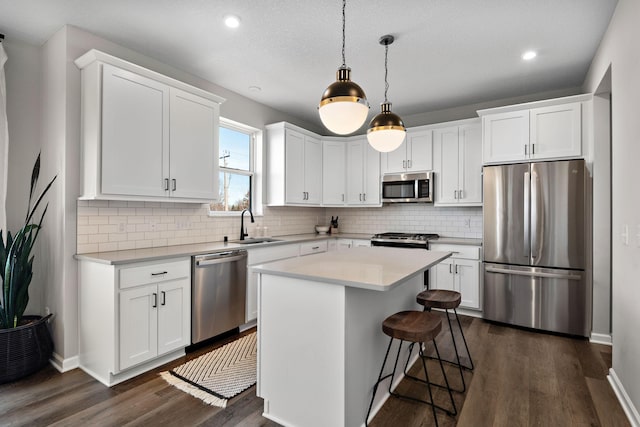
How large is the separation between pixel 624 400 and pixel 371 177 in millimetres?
3669

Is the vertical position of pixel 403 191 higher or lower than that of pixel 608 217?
higher

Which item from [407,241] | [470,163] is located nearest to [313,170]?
[407,241]

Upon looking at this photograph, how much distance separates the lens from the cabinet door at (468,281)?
3965mm

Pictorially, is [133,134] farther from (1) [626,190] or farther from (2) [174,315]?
(1) [626,190]

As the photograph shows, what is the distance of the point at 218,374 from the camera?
254 cm

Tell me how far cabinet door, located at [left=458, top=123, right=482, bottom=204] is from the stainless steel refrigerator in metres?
0.48

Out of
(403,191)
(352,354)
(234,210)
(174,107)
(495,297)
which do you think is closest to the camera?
(352,354)

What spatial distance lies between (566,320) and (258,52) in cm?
403

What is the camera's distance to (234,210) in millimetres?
4297

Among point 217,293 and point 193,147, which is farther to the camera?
point 193,147

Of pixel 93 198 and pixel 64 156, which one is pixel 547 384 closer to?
pixel 93 198

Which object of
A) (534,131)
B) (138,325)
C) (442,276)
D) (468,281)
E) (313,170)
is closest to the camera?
(138,325)

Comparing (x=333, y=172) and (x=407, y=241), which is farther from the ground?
(x=333, y=172)

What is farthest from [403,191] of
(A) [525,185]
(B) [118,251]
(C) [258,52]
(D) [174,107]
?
(B) [118,251]
